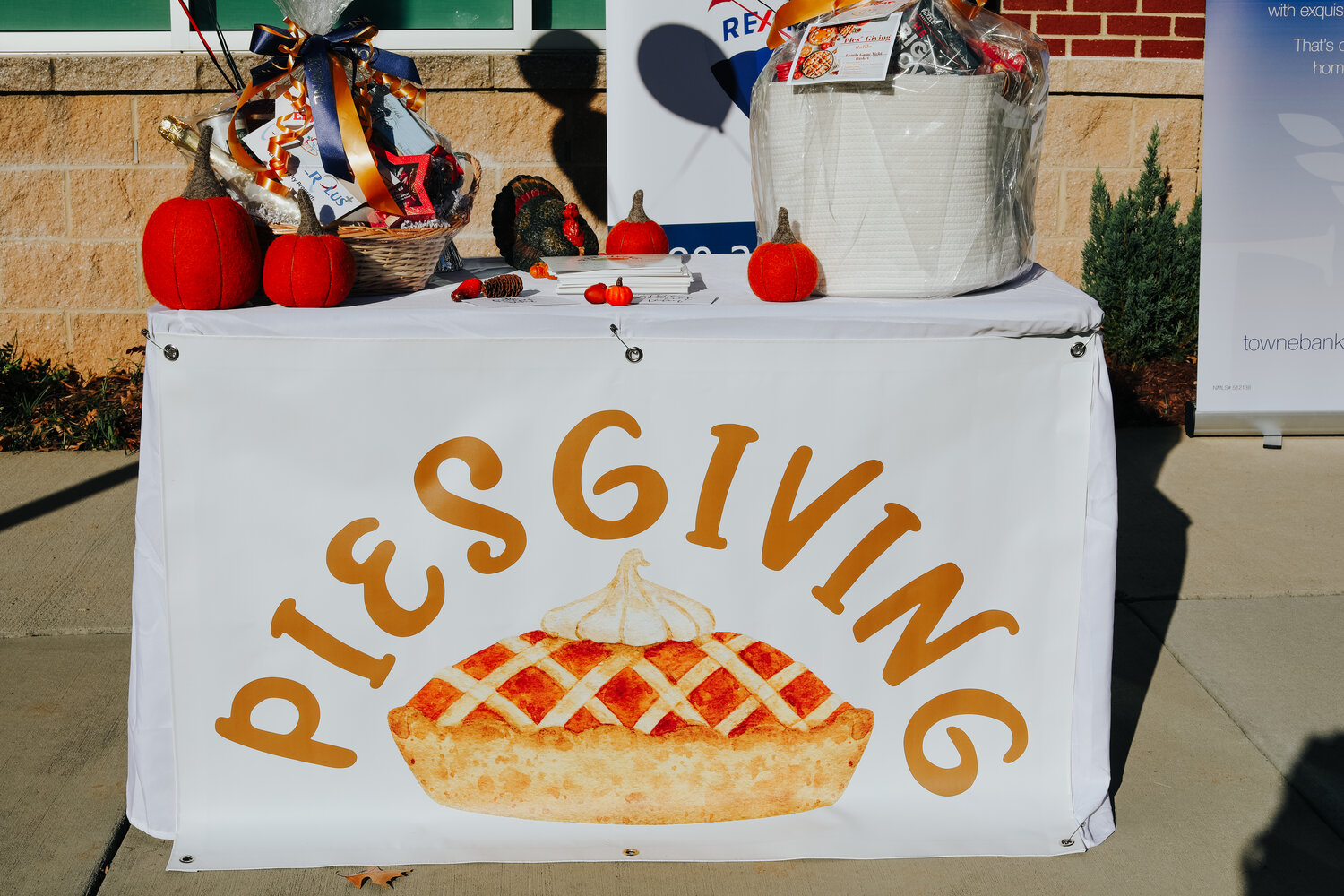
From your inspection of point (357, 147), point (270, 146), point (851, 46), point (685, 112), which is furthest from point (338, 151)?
point (685, 112)

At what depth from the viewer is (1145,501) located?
4234 mm

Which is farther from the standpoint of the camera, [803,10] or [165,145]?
[165,145]

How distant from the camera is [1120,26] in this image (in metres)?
5.20

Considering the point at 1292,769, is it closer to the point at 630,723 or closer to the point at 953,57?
the point at 630,723

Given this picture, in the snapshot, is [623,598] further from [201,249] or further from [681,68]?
[681,68]

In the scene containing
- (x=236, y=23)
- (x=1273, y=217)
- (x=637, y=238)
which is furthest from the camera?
(x=236, y=23)

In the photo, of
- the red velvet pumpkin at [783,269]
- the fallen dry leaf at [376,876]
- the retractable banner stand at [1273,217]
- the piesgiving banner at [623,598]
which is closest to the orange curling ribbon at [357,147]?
the piesgiving banner at [623,598]

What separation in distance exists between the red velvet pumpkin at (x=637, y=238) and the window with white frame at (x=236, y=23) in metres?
2.70

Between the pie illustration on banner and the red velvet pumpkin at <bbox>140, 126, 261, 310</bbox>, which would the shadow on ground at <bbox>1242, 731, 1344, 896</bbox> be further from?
the red velvet pumpkin at <bbox>140, 126, 261, 310</bbox>

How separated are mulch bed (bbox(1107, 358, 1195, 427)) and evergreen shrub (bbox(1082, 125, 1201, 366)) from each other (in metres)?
0.09

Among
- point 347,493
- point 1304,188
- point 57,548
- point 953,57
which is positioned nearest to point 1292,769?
point 953,57

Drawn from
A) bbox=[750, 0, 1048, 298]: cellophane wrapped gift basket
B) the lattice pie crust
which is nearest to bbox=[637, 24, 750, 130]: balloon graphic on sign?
bbox=[750, 0, 1048, 298]: cellophane wrapped gift basket

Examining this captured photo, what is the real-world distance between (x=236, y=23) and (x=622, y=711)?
4243 mm

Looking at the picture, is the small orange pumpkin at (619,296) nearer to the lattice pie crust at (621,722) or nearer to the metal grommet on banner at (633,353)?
the metal grommet on banner at (633,353)
